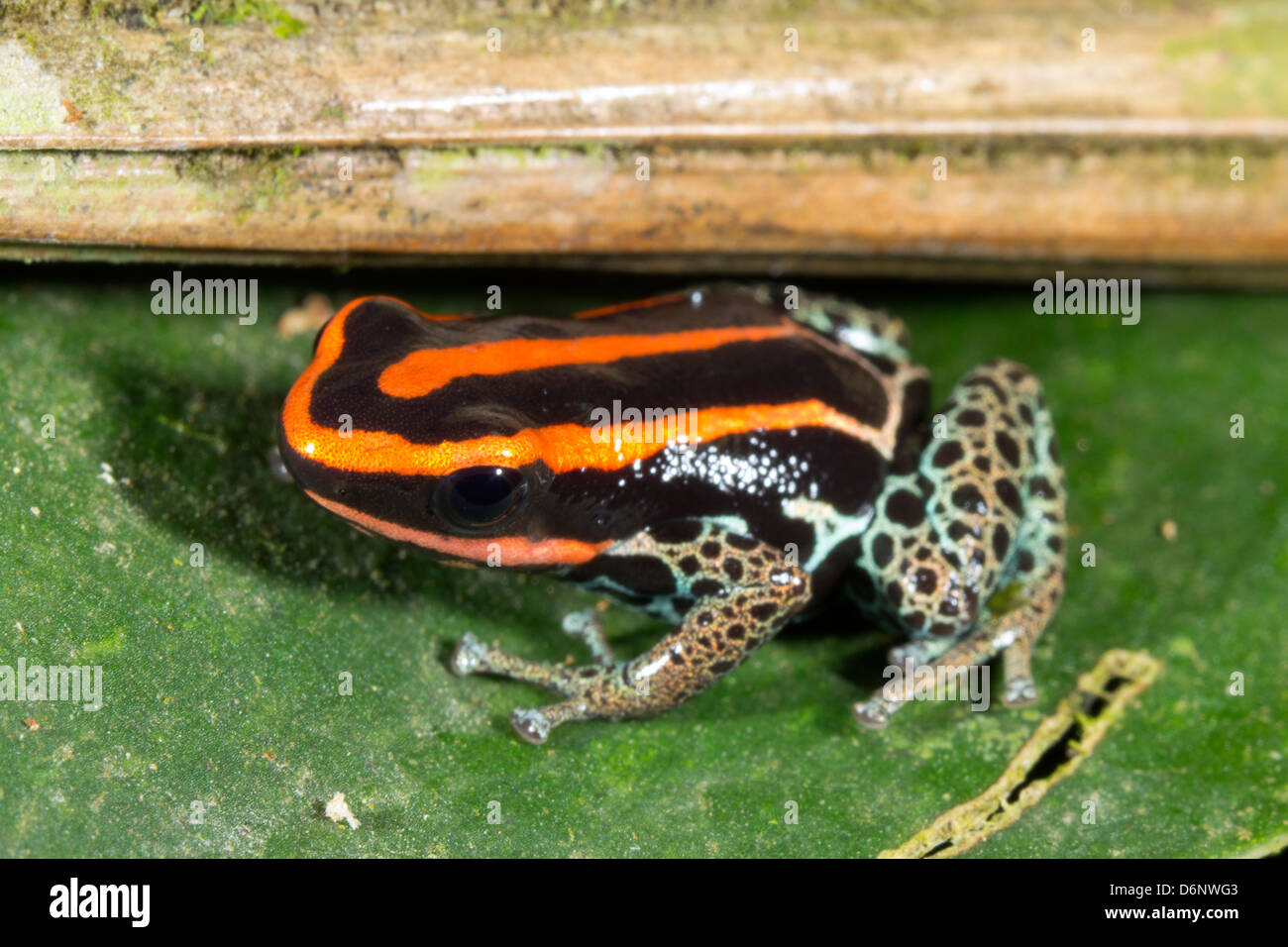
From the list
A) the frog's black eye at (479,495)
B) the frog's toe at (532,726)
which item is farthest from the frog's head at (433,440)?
the frog's toe at (532,726)

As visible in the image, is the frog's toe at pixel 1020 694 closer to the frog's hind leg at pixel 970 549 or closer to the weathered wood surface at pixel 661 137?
the frog's hind leg at pixel 970 549

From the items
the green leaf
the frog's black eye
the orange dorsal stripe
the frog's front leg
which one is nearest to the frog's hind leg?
the green leaf

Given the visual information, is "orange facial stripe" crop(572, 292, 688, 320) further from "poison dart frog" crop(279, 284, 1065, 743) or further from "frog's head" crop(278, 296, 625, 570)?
"frog's head" crop(278, 296, 625, 570)

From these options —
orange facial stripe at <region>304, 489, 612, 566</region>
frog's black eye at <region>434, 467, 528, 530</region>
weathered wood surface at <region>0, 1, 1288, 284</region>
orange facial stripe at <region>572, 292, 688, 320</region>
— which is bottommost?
orange facial stripe at <region>304, 489, 612, 566</region>

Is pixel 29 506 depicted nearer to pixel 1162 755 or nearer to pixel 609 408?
pixel 609 408

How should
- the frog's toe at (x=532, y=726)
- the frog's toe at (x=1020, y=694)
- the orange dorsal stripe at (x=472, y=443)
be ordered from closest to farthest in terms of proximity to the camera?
the orange dorsal stripe at (x=472, y=443), the frog's toe at (x=532, y=726), the frog's toe at (x=1020, y=694)

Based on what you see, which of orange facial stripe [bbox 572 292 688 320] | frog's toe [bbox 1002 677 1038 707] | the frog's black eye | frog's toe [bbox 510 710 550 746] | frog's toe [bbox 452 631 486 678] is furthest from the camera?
orange facial stripe [bbox 572 292 688 320]

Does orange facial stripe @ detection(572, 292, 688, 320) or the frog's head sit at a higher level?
orange facial stripe @ detection(572, 292, 688, 320)
